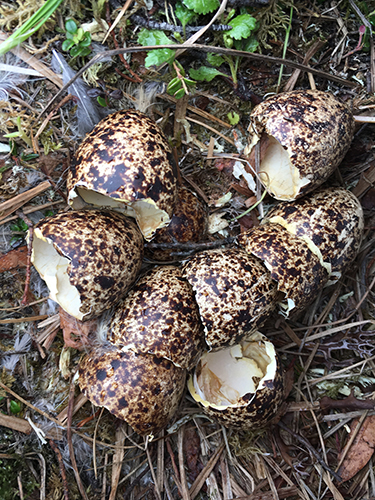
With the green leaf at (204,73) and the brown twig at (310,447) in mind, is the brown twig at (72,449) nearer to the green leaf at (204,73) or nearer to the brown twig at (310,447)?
the brown twig at (310,447)

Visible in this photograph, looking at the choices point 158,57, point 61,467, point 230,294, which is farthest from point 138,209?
point 61,467

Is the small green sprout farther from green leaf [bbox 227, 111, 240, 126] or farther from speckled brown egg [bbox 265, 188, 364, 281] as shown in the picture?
speckled brown egg [bbox 265, 188, 364, 281]

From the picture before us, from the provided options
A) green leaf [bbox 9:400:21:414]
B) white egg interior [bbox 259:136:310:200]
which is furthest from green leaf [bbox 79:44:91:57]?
green leaf [bbox 9:400:21:414]

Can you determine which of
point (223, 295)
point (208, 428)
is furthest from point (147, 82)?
point (208, 428)

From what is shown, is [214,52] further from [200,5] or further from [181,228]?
[181,228]

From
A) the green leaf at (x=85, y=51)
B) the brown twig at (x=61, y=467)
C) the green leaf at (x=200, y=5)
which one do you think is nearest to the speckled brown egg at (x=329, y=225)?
the green leaf at (x=200, y=5)
